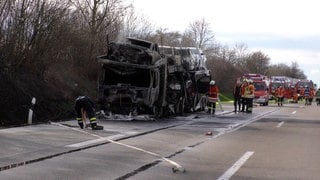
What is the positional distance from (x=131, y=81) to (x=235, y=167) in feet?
34.9

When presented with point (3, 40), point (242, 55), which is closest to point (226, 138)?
point (3, 40)

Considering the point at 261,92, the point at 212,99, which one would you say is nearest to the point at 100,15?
the point at 212,99

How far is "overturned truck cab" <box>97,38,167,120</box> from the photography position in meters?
19.6

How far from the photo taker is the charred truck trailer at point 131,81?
19625 mm

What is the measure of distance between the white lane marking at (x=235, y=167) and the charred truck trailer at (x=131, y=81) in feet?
26.8

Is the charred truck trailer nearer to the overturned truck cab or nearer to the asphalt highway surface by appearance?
the overturned truck cab

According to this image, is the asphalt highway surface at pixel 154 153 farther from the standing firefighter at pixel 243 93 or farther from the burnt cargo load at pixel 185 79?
the standing firefighter at pixel 243 93

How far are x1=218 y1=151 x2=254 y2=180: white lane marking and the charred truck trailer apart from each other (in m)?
8.16

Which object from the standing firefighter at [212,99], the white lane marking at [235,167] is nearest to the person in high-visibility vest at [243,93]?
the standing firefighter at [212,99]

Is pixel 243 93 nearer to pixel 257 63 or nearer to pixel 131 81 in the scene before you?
pixel 131 81

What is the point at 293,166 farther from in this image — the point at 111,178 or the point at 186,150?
the point at 111,178

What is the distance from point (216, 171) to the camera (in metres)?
9.40

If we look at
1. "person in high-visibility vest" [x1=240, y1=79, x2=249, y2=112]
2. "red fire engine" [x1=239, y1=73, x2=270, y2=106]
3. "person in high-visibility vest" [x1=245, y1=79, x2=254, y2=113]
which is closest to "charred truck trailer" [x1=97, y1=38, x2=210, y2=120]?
"person in high-visibility vest" [x1=245, y1=79, x2=254, y2=113]

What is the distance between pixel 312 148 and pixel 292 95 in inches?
1773
